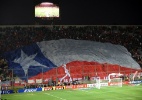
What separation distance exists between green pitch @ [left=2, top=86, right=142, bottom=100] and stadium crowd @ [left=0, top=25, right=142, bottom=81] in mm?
14474

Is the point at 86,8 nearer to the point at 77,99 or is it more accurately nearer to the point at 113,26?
the point at 113,26

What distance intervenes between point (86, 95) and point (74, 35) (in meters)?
22.1

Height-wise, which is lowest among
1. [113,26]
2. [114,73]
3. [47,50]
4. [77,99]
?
[77,99]

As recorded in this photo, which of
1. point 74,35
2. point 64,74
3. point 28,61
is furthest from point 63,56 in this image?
point 74,35

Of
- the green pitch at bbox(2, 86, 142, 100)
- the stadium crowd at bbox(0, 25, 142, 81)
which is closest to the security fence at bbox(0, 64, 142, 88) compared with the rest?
the green pitch at bbox(2, 86, 142, 100)

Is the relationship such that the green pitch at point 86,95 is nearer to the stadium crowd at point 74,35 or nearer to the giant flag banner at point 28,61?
the giant flag banner at point 28,61

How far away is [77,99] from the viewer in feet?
102

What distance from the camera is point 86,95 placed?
112 ft

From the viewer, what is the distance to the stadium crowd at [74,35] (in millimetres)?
50875

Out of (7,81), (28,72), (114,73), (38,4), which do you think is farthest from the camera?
(38,4)

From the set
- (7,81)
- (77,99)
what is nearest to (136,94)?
(77,99)

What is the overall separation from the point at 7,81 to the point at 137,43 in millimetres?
27158

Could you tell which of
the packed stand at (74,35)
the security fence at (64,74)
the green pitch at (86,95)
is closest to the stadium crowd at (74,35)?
the packed stand at (74,35)

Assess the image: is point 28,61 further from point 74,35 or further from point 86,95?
point 86,95
